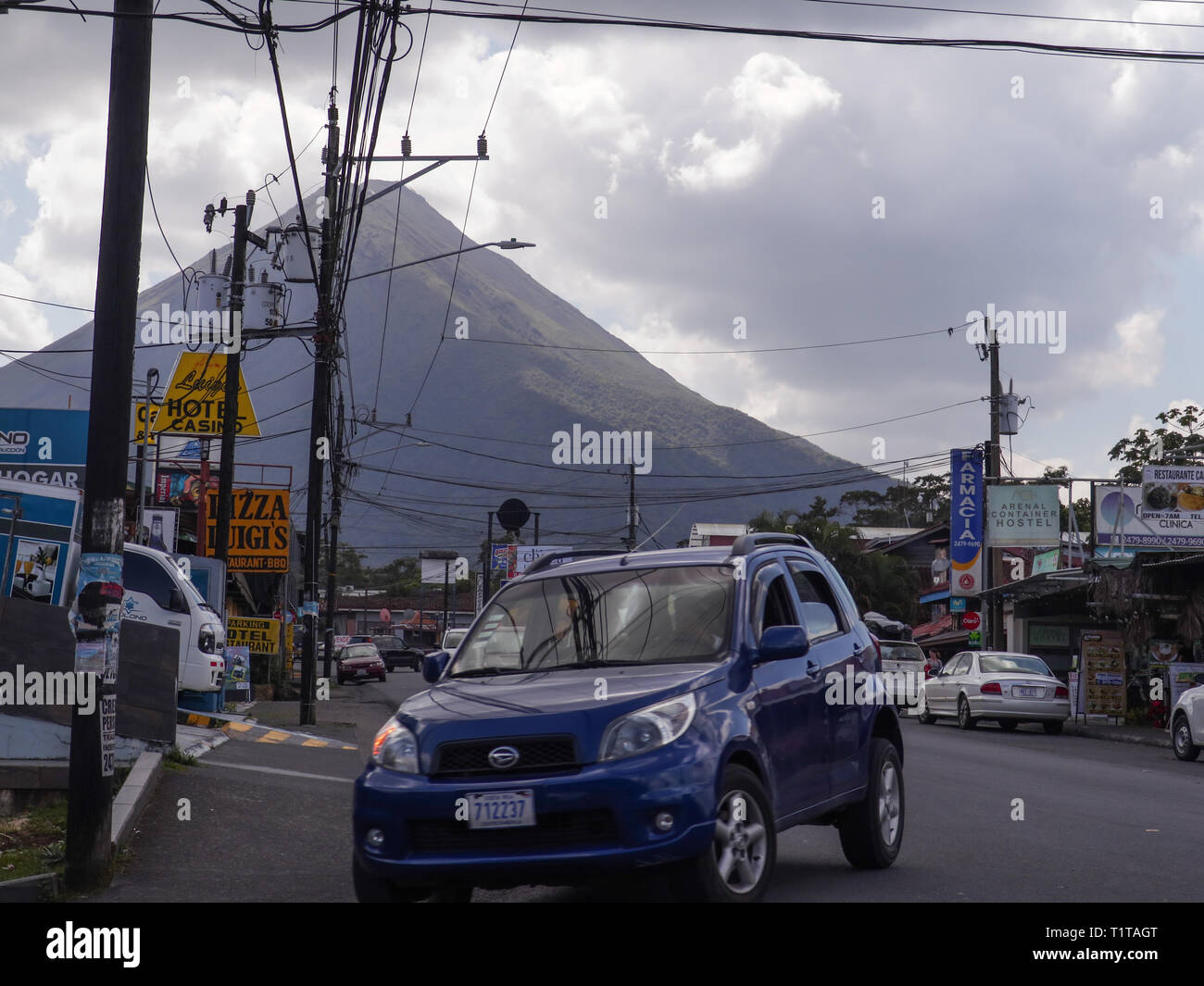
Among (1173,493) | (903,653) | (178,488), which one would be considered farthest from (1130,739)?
(178,488)

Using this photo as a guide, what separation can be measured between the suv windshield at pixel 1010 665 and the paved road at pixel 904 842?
10703 mm

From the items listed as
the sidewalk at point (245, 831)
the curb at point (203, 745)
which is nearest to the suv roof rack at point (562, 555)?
the sidewalk at point (245, 831)

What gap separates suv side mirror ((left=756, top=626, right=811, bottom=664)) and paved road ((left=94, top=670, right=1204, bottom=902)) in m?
1.32

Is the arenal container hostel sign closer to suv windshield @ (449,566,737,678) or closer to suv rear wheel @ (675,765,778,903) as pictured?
suv windshield @ (449,566,737,678)

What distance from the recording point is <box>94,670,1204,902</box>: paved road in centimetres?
A: 782

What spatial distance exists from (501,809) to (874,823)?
3109 millimetres

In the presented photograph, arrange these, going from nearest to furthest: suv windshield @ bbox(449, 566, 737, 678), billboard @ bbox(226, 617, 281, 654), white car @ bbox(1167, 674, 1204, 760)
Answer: suv windshield @ bbox(449, 566, 737, 678), white car @ bbox(1167, 674, 1204, 760), billboard @ bbox(226, 617, 281, 654)

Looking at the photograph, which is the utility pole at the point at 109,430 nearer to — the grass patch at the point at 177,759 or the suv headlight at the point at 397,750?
the suv headlight at the point at 397,750

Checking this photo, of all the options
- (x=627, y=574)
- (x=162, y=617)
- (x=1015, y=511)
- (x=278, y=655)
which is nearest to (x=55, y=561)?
(x=162, y=617)

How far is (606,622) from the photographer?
7.64 metres

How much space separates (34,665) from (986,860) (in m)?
7.18

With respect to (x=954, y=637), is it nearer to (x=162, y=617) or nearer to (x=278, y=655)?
(x=278, y=655)

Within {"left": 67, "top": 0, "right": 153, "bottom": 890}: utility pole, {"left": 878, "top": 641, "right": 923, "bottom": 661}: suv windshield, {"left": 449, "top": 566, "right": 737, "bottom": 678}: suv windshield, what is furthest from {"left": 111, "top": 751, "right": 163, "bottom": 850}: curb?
{"left": 878, "top": 641, "right": 923, "bottom": 661}: suv windshield

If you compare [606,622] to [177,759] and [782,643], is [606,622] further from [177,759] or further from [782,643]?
[177,759]
